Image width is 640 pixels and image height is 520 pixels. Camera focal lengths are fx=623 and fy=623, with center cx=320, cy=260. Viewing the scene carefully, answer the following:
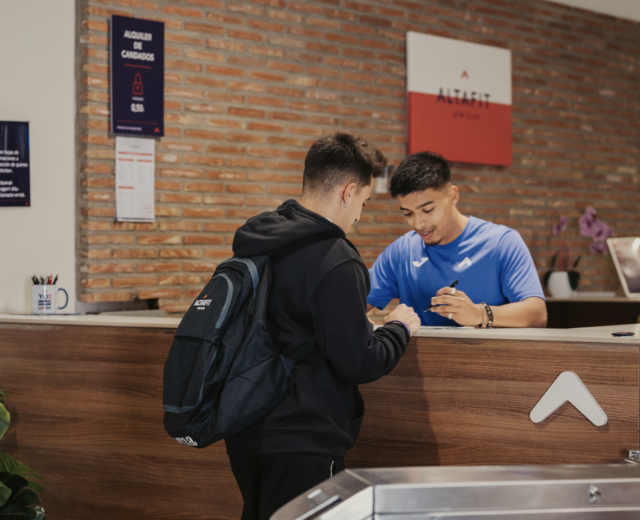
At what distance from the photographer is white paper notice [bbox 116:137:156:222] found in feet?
10.6

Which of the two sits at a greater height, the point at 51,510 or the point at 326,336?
the point at 326,336

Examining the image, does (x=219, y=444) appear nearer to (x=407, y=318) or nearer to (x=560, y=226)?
(x=407, y=318)

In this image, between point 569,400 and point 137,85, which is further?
point 137,85

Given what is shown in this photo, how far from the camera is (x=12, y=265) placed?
9.97ft

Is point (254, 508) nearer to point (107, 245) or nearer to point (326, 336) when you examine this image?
point (326, 336)

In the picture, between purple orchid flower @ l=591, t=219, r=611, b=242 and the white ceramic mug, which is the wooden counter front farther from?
purple orchid flower @ l=591, t=219, r=611, b=242

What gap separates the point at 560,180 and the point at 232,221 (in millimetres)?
2724

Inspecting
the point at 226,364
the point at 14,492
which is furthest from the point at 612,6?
the point at 14,492

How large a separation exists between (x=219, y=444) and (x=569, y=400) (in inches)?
45.2

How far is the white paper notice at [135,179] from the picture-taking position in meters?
3.22

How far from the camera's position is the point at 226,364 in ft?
4.53

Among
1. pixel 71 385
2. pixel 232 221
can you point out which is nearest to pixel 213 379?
pixel 71 385

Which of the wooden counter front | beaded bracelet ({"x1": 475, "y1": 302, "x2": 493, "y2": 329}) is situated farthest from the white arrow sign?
beaded bracelet ({"x1": 475, "y1": 302, "x2": 493, "y2": 329})

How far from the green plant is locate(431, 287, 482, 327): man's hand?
1.54 meters
